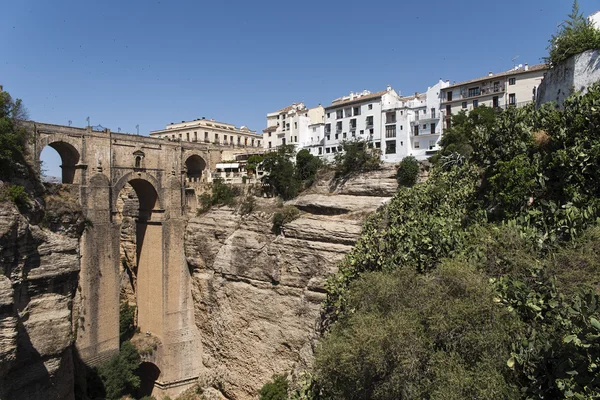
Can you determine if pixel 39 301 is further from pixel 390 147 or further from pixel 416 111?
pixel 416 111

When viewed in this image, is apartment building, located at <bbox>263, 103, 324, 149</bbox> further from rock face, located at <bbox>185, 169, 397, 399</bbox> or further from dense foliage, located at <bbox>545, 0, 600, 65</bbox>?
dense foliage, located at <bbox>545, 0, 600, 65</bbox>

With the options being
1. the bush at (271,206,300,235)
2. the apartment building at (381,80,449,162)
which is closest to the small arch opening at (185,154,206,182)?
the bush at (271,206,300,235)

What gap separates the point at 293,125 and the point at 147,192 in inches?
813

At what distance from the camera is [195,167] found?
92.1 ft

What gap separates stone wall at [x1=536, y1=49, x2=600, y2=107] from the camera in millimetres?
11773

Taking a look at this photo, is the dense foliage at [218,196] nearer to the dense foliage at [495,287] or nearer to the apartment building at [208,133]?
the dense foliage at [495,287]

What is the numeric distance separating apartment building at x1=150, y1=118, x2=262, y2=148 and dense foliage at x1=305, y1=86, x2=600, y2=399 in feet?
109

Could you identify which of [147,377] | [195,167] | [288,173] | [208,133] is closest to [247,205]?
[288,173]

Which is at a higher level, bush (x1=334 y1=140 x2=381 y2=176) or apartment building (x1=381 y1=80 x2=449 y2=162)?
apartment building (x1=381 y1=80 x2=449 y2=162)

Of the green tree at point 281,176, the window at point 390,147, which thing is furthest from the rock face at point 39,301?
the window at point 390,147

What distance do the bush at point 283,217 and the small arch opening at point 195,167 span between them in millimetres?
9455

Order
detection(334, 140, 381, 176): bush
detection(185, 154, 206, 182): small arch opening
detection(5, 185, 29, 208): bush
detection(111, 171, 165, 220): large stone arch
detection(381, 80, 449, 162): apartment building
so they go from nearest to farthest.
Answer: detection(5, 185, 29, 208): bush, detection(334, 140, 381, 176): bush, detection(111, 171, 165, 220): large stone arch, detection(185, 154, 206, 182): small arch opening, detection(381, 80, 449, 162): apartment building

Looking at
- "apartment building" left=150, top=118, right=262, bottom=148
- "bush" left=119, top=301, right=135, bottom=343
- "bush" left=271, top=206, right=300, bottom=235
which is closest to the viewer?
"bush" left=271, top=206, right=300, bottom=235

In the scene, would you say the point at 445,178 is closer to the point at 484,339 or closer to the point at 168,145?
the point at 484,339
